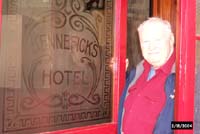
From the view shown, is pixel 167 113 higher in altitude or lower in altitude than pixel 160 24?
lower

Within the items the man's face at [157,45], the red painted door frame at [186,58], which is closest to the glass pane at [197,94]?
the red painted door frame at [186,58]

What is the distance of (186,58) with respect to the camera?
48.3 inches

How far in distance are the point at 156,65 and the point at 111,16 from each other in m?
0.34

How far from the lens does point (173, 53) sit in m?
1.46

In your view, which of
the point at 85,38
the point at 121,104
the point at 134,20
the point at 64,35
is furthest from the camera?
the point at 134,20

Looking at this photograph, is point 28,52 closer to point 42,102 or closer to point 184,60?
point 42,102

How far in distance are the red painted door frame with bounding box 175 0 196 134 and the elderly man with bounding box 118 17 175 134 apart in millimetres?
141

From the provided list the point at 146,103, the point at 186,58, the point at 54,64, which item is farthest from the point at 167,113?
the point at 54,64

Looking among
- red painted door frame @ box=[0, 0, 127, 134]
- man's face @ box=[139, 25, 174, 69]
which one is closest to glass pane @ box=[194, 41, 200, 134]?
man's face @ box=[139, 25, 174, 69]

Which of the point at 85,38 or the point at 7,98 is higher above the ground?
the point at 85,38

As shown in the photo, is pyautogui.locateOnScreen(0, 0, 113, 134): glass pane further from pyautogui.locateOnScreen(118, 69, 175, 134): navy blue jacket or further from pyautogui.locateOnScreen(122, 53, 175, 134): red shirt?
pyautogui.locateOnScreen(118, 69, 175, 134): navy blue jacket

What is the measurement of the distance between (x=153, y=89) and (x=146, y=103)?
70 mm

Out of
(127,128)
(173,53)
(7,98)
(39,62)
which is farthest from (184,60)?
(7,98)

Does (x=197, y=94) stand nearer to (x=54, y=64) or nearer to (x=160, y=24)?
(x=160, y=24)
